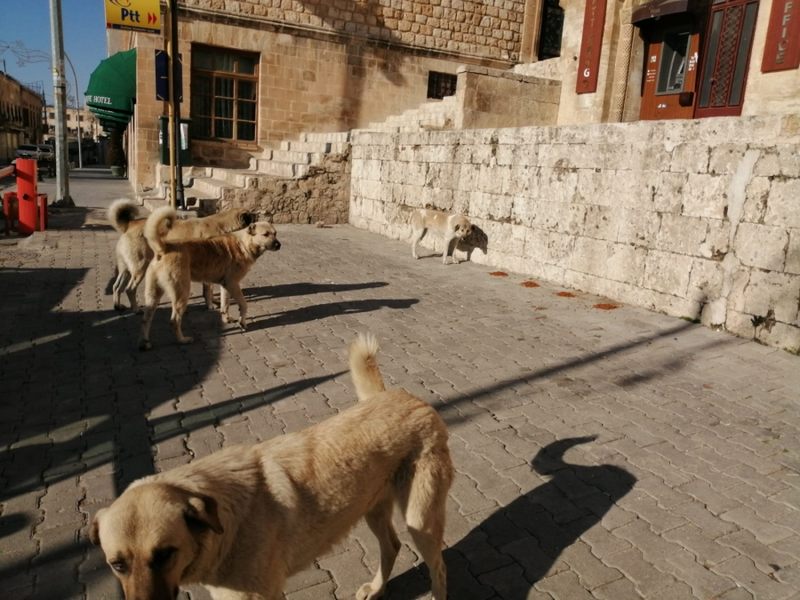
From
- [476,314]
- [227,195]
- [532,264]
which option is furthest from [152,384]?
[227,195]

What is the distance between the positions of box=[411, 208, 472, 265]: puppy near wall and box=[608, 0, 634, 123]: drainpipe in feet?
17.6

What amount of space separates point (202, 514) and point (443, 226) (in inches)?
389

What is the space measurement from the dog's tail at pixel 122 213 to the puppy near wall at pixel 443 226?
19.4ft

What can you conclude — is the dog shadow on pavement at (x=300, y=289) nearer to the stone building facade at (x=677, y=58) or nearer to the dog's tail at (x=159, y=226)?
the dog's tail at (x=159, y=226)

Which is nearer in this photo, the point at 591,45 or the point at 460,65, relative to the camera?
the point at 591,45

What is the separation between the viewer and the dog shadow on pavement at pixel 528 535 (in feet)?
9.09

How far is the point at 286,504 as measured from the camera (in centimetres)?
209

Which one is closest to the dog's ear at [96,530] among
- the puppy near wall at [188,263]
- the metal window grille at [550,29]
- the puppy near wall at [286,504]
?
the puppy near wall at [286,504]

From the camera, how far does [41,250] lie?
33.9ft

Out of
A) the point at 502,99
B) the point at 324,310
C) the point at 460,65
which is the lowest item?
the point at 324,310

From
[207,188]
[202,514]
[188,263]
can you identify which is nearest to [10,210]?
[207,188]

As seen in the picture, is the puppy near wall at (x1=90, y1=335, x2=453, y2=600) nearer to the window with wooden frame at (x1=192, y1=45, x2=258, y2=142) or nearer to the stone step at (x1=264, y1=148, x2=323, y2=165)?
the stone step at (x1=264, y1=148, x2=323, y2=165)

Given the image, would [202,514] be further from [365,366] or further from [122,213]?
[122,213]

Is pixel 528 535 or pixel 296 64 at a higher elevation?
pixel 296 64
